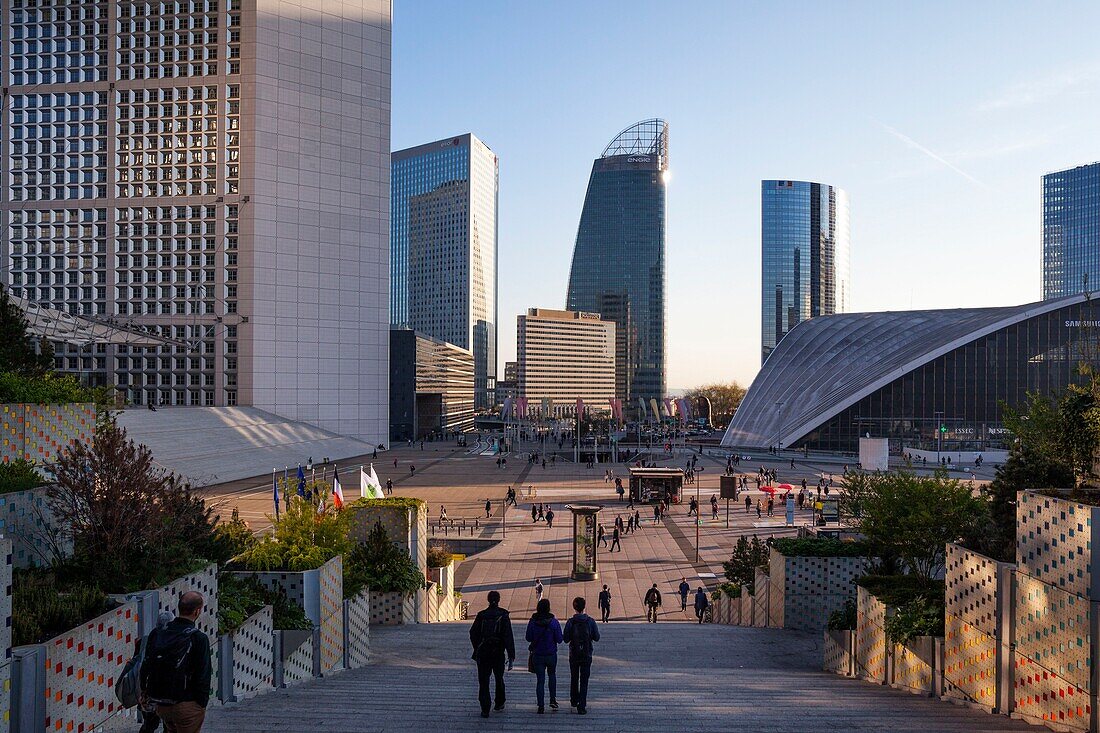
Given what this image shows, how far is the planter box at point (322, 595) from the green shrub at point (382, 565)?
12.2 feet

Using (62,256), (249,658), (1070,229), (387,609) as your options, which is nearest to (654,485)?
(387,609)

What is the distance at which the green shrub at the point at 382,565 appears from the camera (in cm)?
1542

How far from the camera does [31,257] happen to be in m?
66.9

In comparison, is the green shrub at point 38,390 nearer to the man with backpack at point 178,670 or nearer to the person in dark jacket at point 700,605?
the man with backpack at point 178,670

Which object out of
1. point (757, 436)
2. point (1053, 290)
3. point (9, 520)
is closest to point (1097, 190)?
point (1053, 290)

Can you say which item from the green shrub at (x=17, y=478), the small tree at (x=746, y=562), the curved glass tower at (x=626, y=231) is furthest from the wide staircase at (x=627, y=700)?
the curved glass tower at (x=626, y=231)

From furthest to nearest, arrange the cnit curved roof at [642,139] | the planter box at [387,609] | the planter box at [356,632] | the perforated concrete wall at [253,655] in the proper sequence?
the cnit curved roof at [642,139] < the planter box at [387,609] < the planter box at [356,632] < the perforated concrete wall at [253,655]

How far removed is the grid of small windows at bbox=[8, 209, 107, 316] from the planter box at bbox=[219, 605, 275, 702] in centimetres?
6821

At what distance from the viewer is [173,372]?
6638 cm

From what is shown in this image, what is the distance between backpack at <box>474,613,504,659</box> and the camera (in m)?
7.84

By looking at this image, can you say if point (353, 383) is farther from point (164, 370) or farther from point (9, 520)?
point (9, 520)

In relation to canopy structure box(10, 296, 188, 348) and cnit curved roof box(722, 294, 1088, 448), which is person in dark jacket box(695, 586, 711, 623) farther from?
cnit curved roof box(722, 294, 1088, 448)

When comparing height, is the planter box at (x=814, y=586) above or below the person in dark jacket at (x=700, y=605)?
above

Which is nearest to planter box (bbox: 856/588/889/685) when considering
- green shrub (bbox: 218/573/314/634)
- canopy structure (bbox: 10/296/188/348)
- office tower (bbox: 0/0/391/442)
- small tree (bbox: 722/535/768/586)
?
small tree (bbox: 722/535/768/586)
